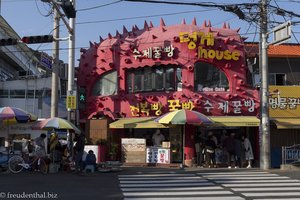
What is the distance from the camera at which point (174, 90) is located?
25.8 meters

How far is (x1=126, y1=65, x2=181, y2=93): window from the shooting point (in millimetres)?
25922

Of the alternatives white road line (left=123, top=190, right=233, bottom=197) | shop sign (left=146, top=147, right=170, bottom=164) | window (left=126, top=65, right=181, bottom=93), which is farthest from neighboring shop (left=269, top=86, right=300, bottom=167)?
white road line (left=123, top=190, right=233, bottom=197)

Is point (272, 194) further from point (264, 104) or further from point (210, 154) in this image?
point (210, 154)

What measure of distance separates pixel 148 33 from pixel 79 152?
894cm

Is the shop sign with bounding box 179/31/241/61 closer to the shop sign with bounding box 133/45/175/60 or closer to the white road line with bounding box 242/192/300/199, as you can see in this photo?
the shop sign with bounding box 133/45/175/60

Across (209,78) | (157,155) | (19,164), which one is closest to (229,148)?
(157,155)

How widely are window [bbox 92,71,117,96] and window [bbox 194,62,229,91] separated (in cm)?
467

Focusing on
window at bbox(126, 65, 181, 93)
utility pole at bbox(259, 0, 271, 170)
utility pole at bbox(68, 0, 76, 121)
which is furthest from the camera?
window at bbox(126, 65, 181, 93)

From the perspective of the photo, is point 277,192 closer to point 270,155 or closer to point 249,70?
point 270,155

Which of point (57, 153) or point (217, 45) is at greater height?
point (217, 45)

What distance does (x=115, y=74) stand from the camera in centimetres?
2723

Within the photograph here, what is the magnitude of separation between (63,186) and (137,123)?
10.1 metres

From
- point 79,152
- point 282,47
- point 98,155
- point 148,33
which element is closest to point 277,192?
point 79,152

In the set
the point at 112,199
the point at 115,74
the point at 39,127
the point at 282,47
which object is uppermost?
the point at 282,47
